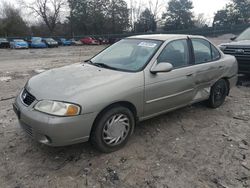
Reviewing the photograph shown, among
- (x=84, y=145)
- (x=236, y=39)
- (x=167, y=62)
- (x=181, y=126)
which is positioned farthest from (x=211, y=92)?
(x=236, y=39)

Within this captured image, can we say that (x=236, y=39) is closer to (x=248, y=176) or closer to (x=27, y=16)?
(x=248, y=176)

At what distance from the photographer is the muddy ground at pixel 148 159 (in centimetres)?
283

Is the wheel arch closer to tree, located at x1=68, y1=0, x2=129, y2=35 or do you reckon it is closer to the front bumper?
the front bumper

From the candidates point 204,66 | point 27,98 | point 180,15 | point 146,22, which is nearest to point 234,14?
point 180,15

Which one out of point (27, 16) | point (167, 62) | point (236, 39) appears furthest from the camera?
point (27, 16)

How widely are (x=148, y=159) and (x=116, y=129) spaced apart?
0.58m

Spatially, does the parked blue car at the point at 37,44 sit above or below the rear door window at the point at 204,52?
below

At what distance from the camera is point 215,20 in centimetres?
4881

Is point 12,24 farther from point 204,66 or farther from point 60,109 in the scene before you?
point 60,109

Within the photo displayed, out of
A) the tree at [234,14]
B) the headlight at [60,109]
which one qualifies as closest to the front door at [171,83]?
the headlight at [60,109]

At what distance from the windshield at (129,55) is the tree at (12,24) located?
40.7 meters

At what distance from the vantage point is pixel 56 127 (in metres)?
2.79

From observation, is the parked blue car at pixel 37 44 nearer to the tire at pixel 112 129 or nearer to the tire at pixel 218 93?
the tire at pixel 218 93

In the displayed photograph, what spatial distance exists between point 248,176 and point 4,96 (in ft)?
17.5
